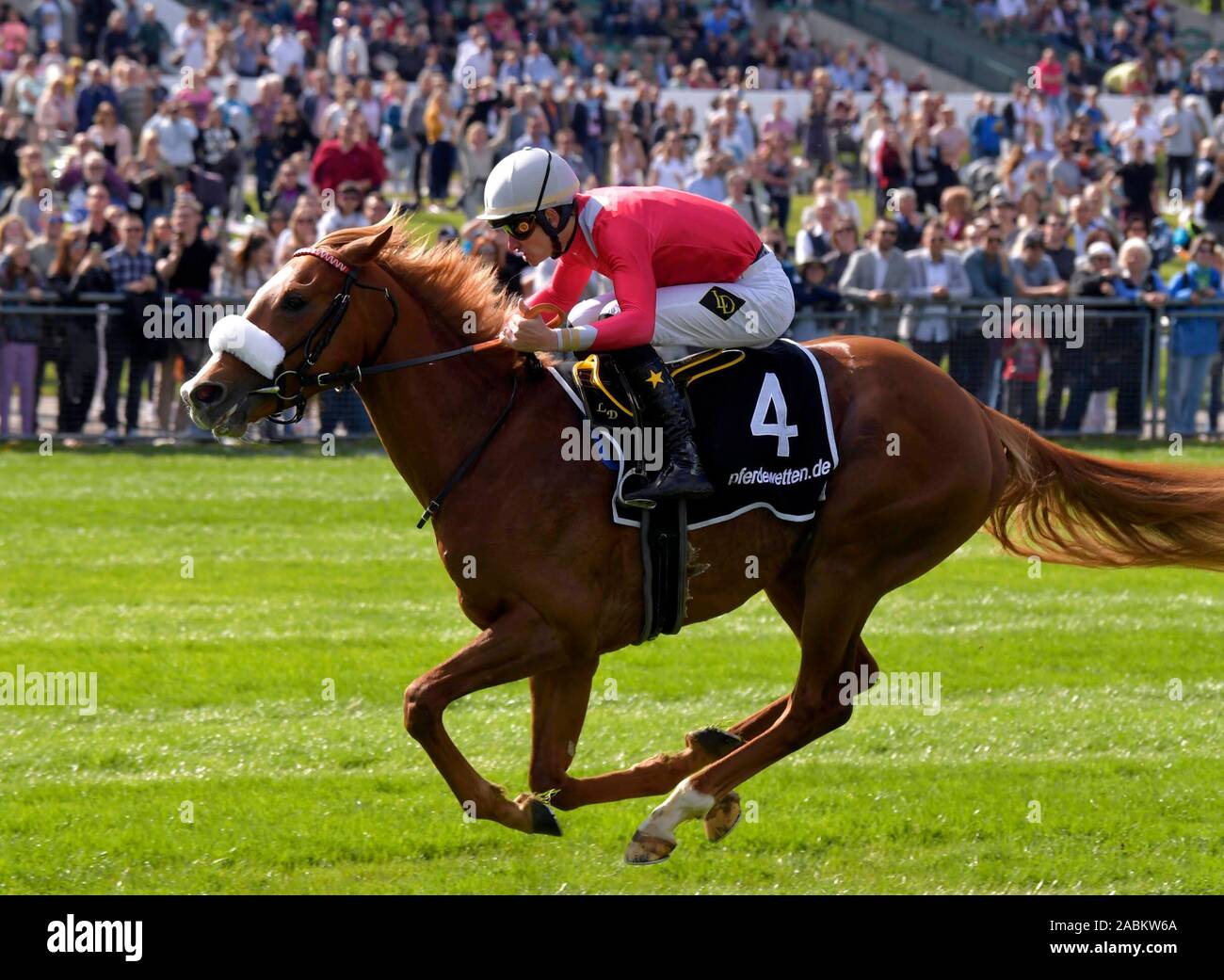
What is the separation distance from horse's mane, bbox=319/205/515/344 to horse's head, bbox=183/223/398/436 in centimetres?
14

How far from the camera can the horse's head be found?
19.4ft

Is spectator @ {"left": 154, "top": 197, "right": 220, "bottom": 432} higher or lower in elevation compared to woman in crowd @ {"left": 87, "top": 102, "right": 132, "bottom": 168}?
lower

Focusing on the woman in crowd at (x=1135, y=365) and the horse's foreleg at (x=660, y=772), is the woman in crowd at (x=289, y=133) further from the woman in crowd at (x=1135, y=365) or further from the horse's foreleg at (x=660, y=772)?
the horse's foreleg at (x=660, y=772)

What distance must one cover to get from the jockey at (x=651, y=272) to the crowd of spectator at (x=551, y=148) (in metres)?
2.51

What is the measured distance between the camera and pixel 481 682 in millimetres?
5941

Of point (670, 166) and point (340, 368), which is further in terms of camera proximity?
point (670, 166)

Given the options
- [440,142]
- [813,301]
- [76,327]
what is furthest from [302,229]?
[440,142]

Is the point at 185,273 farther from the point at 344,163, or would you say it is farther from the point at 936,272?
the point at 936,272

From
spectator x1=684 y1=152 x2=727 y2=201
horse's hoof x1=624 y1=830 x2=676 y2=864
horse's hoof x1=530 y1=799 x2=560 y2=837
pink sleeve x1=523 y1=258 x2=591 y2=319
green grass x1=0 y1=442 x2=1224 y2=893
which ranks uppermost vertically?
spectator x1=684 y1=152 x2=727 y2=201

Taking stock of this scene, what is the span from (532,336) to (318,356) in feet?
2.41

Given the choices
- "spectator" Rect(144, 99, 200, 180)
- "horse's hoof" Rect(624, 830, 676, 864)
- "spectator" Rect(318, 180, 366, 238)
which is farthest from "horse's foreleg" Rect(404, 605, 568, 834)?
"spectator" Rect(144, 99, 200, 180)

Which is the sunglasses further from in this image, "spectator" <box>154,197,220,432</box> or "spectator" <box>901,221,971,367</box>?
"spectator" <box>901,221,971,367</box>

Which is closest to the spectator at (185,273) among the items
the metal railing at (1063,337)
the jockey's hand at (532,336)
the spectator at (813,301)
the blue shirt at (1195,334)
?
the metal railing at (1063,337)

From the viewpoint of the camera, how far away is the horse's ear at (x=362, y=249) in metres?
6.16
